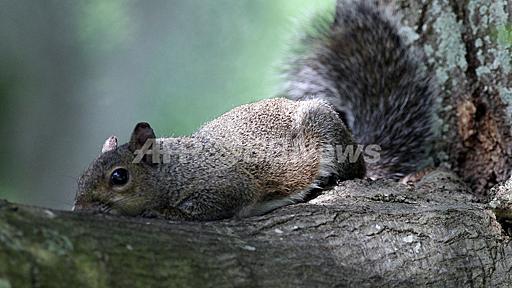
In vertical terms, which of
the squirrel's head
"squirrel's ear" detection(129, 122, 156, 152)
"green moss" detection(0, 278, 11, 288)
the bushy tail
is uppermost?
the bushy tail

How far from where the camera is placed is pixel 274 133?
1588mm

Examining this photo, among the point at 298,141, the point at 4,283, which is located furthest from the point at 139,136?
the point at 4,283

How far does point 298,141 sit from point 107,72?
A: 1.35 meters

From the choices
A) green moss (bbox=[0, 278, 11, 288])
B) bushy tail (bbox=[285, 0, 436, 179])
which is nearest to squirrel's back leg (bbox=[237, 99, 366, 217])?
bushy tail (bbox=[285, 0, 436, 179])

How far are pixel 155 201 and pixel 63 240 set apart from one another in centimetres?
50

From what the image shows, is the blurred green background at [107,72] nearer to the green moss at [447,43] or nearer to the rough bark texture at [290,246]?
the green moss at [447,43]

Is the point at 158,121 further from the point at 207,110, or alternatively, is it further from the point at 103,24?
the point at 103,24

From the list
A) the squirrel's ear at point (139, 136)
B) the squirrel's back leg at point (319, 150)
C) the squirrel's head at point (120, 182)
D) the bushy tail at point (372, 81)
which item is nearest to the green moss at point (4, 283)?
the squirrel's head at point (120, 182)

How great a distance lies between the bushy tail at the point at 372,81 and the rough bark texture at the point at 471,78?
0.05m

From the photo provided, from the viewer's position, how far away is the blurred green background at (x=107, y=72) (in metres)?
2.55

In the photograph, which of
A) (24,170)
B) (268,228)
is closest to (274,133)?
(268,228)

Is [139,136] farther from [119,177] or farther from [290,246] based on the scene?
[290,246]

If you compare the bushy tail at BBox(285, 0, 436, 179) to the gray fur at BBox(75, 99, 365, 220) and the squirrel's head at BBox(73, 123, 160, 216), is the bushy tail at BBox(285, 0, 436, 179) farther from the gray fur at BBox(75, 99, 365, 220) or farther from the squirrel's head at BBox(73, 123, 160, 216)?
the squirrel's head at BBox(73, 123, 160, 216)

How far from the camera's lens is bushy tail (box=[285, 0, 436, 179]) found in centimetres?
191
